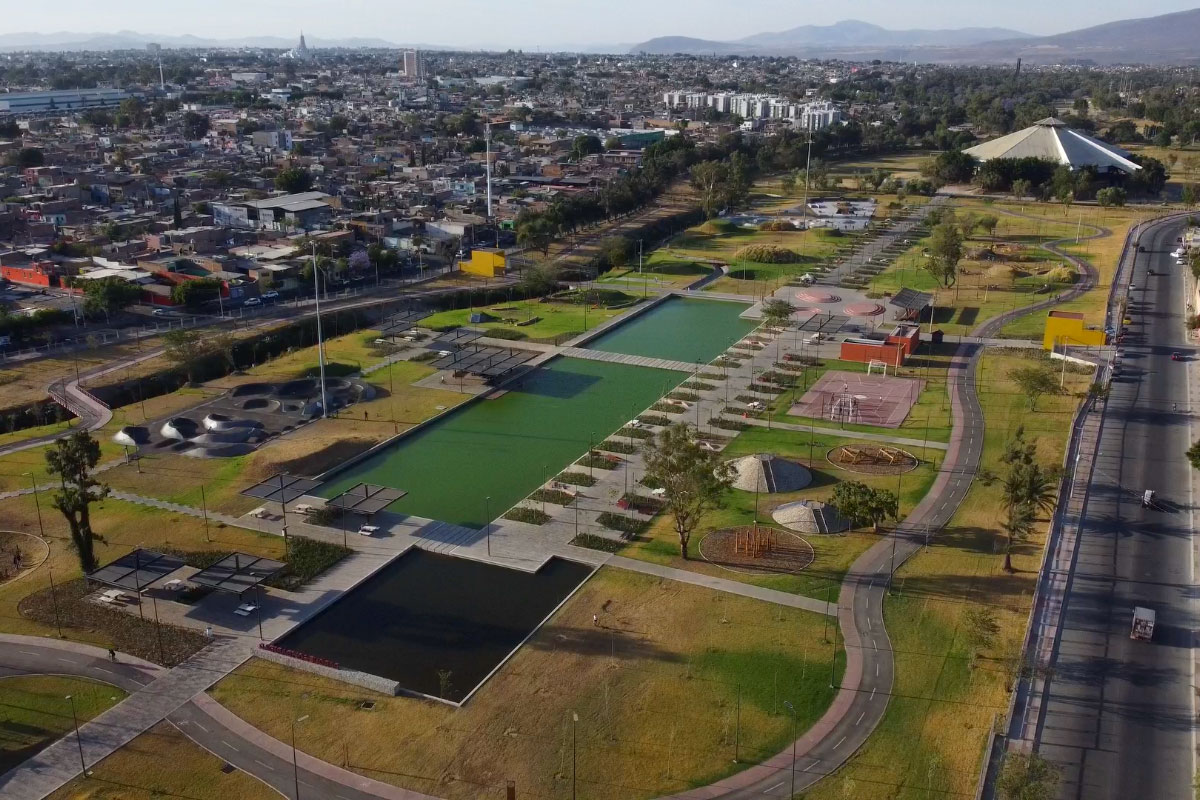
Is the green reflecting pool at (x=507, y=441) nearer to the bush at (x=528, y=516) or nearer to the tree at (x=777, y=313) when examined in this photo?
the bush at (x=528, y=516)

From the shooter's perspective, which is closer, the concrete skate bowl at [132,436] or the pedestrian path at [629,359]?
the concrete skate bowl at [132,436]

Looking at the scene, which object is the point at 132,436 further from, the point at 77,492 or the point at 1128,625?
the point at 1128,625

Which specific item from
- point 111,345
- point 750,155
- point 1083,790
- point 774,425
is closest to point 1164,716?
point 1083,790

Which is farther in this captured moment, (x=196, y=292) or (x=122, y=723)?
(x=196, y=292)

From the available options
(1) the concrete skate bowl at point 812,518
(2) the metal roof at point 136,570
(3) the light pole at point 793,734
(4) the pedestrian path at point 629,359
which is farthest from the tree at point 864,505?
(2) the metal roof at point 136,570

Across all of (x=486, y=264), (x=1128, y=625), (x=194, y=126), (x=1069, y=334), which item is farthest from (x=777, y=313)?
(x=194, y=126)
